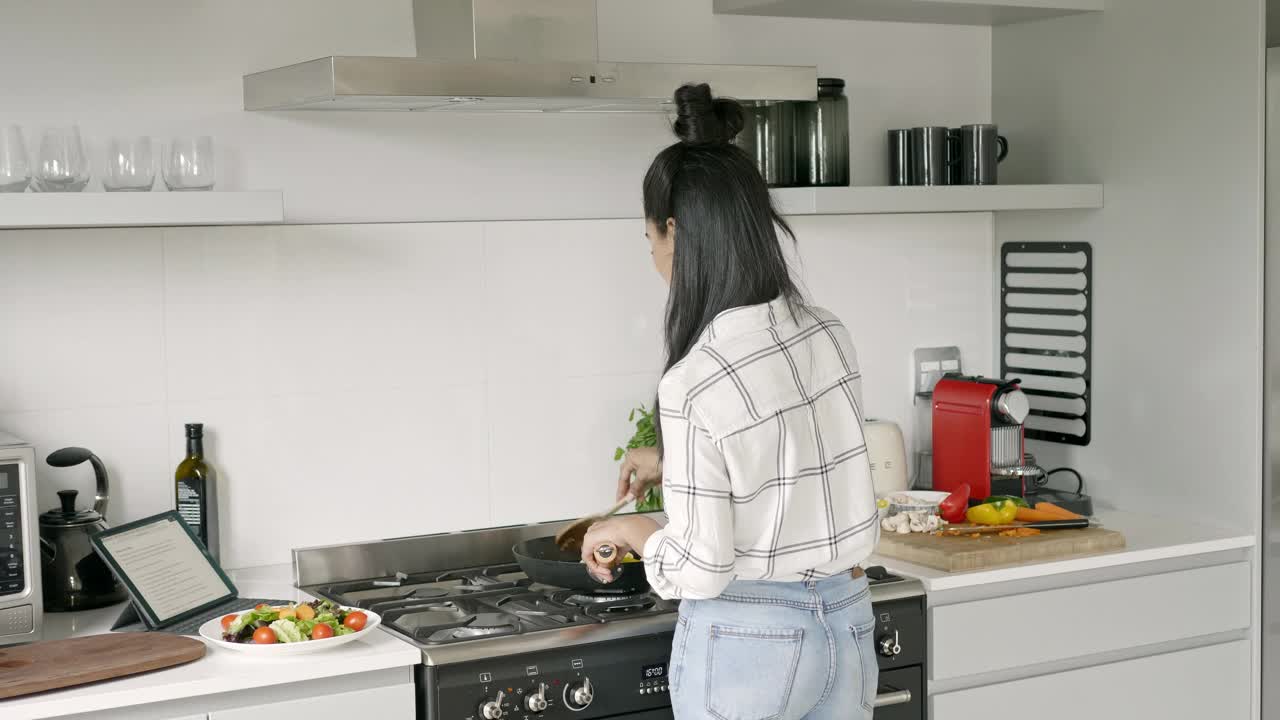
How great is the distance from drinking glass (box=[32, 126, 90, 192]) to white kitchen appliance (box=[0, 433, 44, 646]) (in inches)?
16.9

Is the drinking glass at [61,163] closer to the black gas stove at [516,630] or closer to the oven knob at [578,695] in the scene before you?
the black gas stove at [516,630]

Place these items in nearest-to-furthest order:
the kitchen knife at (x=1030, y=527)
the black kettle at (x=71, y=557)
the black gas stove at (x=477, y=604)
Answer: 1. the black gas stove at (x=477, y=604)
2. the black kettle at (x=71, y=557)
3. the kitchen knife at (x=1030, y=527)

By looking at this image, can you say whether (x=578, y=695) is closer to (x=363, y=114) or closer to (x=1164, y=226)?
(x=363, y=114)

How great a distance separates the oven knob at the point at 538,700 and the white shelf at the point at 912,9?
156 cm

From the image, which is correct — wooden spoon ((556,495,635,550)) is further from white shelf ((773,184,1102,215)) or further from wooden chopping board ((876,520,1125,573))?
white shelf ((773,184,1102,215))

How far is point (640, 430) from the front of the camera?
9.79 ft

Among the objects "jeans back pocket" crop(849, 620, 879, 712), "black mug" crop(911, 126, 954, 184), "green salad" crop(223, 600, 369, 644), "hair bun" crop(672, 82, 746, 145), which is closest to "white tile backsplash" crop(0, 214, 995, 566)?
"black mug" crop(911, 126, 954, 184)

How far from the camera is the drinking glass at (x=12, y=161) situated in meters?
2.17

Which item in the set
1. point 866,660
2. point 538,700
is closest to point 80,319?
point 538,700

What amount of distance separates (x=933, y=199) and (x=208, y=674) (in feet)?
5.85

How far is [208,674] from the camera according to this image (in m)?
1.99

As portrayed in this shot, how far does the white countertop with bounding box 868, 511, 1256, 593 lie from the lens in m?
2.59

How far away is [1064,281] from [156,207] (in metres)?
2.09

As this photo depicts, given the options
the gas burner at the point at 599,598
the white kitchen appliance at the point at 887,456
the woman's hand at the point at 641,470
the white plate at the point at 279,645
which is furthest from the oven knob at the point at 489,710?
the white kitchen appliance at the point at 887,456
